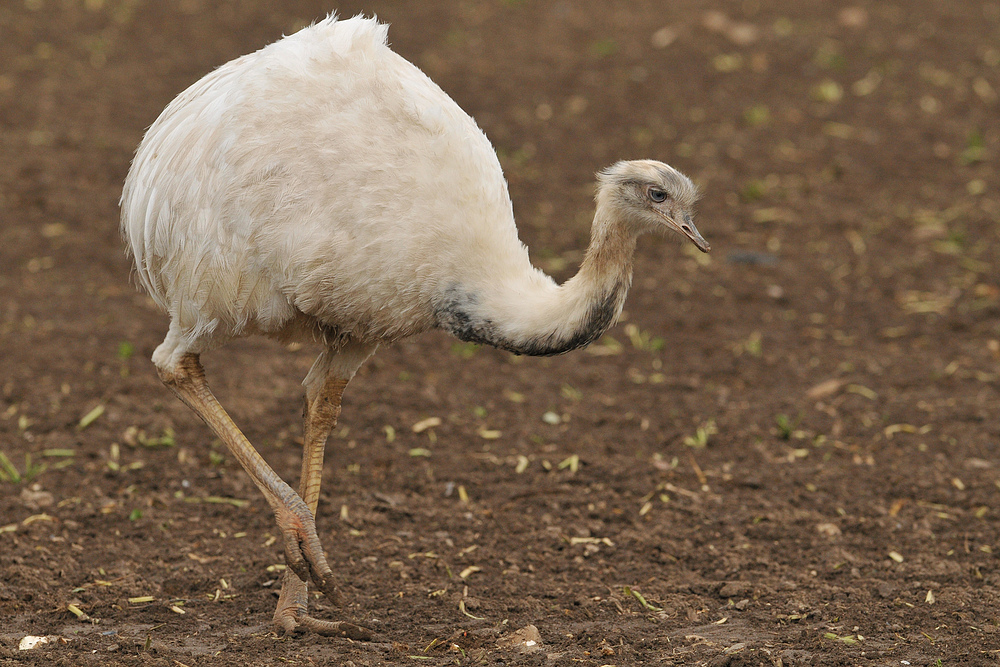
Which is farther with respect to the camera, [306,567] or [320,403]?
[320,403]

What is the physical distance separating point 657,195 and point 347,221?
1.11 m

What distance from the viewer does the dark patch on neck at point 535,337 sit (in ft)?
13.9

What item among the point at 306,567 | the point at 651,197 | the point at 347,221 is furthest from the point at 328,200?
the point at 306,567

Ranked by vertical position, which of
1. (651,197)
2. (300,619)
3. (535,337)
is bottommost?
(300,619)

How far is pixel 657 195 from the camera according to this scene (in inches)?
168

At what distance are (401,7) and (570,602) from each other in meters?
9.22

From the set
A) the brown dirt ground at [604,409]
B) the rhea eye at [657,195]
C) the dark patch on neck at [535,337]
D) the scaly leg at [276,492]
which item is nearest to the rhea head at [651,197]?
the rhea eye at [657,195]

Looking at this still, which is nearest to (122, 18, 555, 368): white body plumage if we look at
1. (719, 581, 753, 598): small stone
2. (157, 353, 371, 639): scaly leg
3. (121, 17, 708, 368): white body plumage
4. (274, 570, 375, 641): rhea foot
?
(121, 17, 708, 368): white body plumage

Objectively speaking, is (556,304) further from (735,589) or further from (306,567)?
(735,589)

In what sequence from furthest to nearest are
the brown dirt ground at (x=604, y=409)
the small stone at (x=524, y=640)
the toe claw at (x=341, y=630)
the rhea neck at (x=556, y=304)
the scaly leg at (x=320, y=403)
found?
the scaly leg at (x=320, y=403), the brown dirt ground at (x=604, y=409), the toe claw at (x=341, y=630), the small stone at (x=524, y=640), the rhea neck at (x=556, y=304)

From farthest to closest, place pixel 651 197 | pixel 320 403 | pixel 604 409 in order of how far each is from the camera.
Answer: pixel 604 409
pixel 320 403
pixel 651 197

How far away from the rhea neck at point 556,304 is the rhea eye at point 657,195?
14 centimetres

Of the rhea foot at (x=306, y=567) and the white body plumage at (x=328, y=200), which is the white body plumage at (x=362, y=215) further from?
the rhea foot at (x=306, y=567)

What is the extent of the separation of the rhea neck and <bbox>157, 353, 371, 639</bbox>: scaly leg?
3.13 feet
